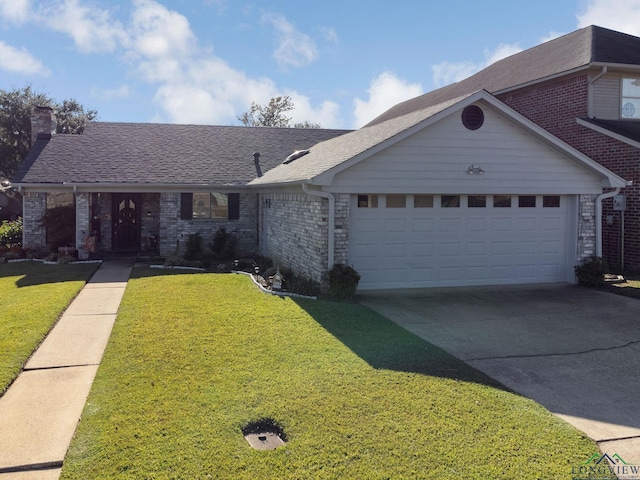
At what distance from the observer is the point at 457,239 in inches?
474

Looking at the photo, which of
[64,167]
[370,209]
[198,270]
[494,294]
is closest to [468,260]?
[494,294]

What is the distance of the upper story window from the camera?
53.8 ft

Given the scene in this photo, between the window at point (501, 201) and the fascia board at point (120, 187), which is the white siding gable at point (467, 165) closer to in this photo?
the window at point (501, 201)

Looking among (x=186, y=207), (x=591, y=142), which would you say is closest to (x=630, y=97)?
(x=591, y=142)

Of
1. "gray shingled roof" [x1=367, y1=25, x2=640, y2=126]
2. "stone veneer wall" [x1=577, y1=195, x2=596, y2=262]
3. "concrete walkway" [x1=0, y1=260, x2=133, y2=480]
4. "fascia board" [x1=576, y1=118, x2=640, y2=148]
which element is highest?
"gray shingled roof" [x1=367, y1=25, x2=640, y2=126]

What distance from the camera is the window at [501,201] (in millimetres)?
12281

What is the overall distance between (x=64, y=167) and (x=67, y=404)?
1412 centimetres

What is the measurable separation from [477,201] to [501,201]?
2.16ft

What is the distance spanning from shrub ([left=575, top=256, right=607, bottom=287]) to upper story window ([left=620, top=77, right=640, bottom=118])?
6.90m

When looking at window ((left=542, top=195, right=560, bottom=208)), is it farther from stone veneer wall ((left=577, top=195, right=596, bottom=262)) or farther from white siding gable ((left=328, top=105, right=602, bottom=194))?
stone veneer wall ((left=577, top=195, right=596, bottom=262))

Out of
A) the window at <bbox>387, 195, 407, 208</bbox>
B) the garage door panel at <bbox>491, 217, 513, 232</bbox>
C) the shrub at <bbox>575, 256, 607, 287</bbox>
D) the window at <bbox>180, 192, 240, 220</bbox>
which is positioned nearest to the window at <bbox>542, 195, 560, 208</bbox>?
the garage door panel at <bbox>491, 217, 513, 232</bbox>

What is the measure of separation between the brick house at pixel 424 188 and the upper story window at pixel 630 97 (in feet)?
0.17

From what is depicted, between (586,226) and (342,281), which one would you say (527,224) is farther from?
(342,281)

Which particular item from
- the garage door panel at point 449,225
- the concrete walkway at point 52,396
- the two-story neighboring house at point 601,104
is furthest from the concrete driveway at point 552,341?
the concrete walkway at point 52,396
